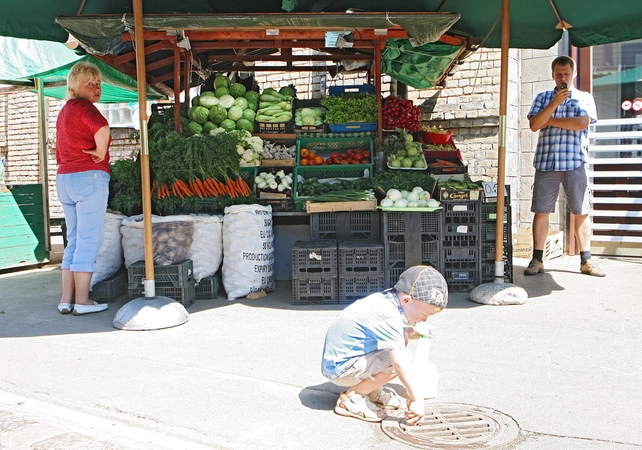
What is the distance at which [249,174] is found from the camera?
318 inches

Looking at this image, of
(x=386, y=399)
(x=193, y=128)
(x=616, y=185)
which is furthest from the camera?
(x=616, y=185)

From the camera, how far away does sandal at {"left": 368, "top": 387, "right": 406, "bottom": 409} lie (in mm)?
3769

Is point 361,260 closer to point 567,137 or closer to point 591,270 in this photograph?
point 567,137

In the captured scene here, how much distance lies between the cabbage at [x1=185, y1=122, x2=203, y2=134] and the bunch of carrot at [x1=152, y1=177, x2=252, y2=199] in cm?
112

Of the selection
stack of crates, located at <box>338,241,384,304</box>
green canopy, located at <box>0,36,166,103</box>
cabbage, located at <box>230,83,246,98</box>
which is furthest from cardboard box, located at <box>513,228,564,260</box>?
green canopy, located at <box>0,36,166,103</box>

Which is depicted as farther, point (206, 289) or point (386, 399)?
point (206, 289)

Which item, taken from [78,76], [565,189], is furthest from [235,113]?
[565,189]

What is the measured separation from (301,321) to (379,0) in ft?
11.8

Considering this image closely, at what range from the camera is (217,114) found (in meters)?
8.36

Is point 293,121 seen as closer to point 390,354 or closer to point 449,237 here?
point 449,237

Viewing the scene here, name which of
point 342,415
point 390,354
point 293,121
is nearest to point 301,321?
point 342,415

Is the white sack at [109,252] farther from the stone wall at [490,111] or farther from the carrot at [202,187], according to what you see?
the stone wall at [490,111]

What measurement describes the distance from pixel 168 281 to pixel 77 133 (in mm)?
1753

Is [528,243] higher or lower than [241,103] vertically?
lower
